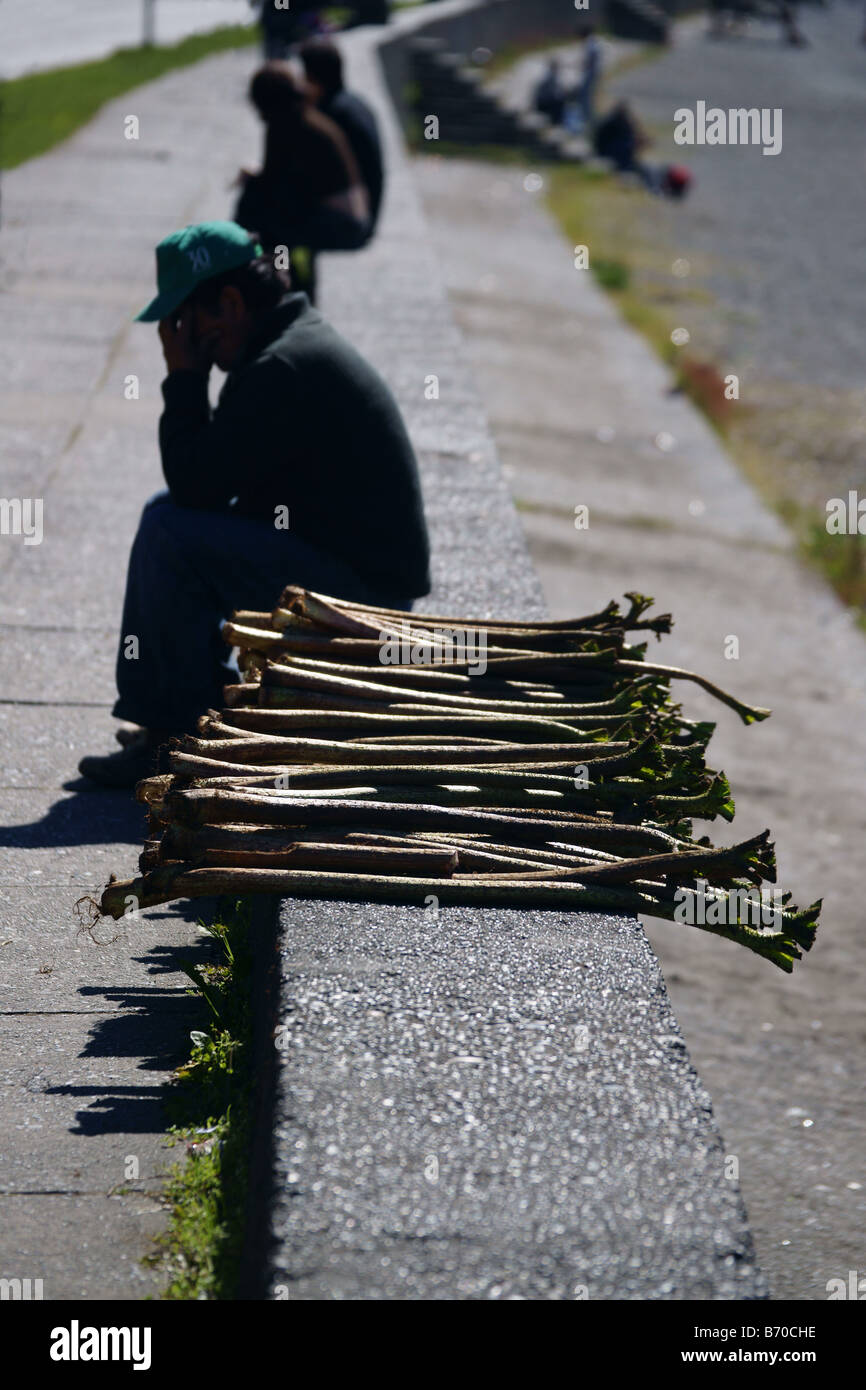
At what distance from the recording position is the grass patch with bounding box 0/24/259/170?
51.1 feet

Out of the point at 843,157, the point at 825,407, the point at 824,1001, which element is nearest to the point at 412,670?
the point at 824,1001

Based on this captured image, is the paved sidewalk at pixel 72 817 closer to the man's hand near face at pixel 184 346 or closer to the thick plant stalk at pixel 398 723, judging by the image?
the thick plant stalk at pixel 398 723

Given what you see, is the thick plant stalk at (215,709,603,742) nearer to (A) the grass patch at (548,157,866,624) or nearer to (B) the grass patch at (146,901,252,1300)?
(B) the grass patch at (146,901,252,1300)

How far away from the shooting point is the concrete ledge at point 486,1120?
2.44 metres

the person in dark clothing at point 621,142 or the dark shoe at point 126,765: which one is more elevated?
the person in dark clothing at point 621,142

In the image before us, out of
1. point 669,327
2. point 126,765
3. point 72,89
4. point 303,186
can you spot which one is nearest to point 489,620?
point 126,765

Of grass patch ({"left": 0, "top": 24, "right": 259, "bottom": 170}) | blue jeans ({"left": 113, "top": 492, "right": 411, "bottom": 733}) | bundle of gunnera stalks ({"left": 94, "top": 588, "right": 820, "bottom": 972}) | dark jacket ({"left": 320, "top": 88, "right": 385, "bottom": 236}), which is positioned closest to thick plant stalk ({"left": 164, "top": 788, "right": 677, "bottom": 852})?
bundle of gunnera stalks ({"left": 94, "top": 588, "right": 820, "bottom": 972})

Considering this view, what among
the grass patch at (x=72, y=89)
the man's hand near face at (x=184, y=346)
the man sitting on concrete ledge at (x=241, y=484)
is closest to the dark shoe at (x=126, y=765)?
the man sitting on concrete ledge at (x=241, y=484)

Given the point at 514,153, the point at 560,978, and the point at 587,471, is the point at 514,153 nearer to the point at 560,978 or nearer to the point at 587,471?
the point at 587,471

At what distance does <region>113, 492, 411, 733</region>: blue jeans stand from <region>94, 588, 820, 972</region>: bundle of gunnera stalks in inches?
13.5

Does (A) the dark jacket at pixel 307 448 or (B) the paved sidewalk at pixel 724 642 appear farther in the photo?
(B) the paved sidewalk at pixel 724 642

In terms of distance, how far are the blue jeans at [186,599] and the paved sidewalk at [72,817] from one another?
12.5 inches

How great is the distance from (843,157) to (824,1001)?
98.9 feet

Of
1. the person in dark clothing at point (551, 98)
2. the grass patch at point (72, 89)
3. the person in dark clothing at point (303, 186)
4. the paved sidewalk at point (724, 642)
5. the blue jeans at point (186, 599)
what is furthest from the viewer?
the person in dark clothing at point (551, 98)
